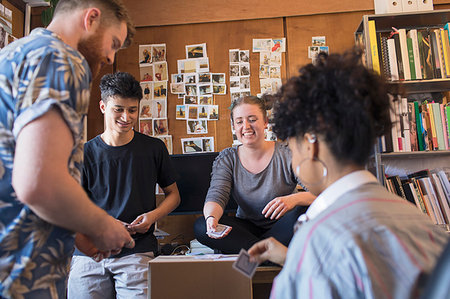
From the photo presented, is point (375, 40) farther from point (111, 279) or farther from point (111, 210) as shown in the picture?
point (111, 279)

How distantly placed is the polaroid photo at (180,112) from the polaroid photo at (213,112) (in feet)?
0.64

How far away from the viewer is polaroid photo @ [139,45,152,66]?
3143 millimetres

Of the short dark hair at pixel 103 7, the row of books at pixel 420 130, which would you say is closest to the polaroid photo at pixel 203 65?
the row of books at pixel 420 130

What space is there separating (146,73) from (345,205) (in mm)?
2651

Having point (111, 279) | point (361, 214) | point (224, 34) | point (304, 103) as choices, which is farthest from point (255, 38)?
point (361, 214)

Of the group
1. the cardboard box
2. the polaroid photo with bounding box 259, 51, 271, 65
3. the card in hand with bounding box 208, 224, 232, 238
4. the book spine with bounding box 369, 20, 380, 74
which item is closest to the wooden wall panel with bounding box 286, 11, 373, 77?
the polaroid photo with bounding box 259, 51, 271, 65

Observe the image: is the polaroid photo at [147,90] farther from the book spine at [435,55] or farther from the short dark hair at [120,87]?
the book spine at [435,55]

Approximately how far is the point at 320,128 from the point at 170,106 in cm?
236

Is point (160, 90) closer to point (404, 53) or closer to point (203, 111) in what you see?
point (203, 111)

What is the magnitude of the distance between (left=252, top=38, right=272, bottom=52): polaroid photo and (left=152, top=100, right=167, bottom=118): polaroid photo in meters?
0.82

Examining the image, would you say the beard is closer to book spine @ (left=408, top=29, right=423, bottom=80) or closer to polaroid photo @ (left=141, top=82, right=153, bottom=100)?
polaroid photo @ (left=141, top=82, right=153, bottom=100)

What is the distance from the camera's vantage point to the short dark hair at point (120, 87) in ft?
6.57

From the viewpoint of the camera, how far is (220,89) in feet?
9.96

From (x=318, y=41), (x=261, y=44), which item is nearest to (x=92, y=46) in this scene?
(x=261, y=44)
